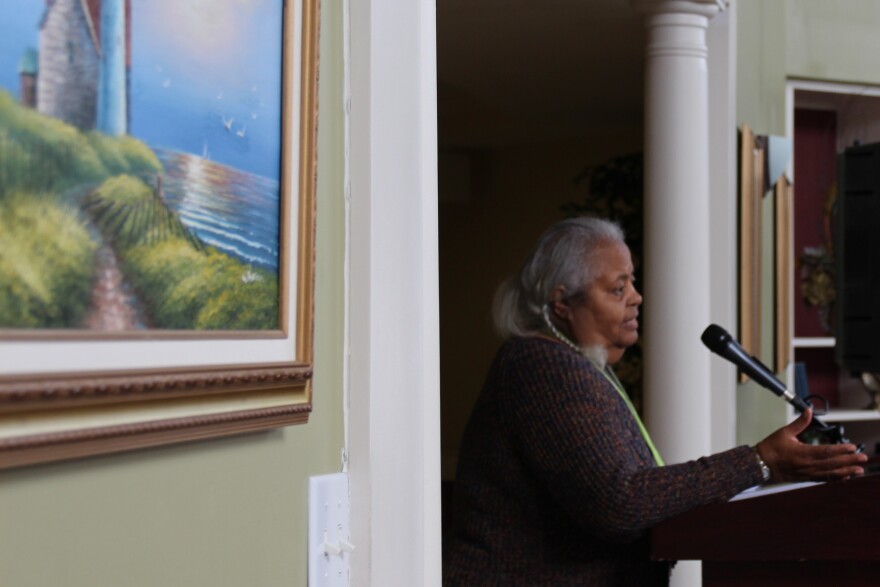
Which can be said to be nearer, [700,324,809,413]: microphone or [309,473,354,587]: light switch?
[309,473,354,587]: light switch

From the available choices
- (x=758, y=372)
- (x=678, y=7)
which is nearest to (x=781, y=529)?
(x=758, y=372)

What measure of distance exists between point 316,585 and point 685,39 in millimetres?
3283

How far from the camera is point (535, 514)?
7.14 ft

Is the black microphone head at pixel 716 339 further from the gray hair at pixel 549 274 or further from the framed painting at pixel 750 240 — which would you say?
the framed painting at pixel 750 240

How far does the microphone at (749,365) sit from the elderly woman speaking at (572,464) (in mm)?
76

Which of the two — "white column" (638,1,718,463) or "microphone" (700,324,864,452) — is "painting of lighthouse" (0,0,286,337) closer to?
"microphone" (700,324,864,452)

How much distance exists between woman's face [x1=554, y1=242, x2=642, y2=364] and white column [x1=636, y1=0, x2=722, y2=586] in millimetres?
1687

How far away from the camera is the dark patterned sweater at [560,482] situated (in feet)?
6.72

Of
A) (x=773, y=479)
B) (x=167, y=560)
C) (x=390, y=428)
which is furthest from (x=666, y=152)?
(x=167, y=560)

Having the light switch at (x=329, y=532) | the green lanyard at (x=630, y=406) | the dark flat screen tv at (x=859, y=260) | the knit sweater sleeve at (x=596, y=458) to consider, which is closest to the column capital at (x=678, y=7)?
the dark flat screen tv at (x=859, y=260)

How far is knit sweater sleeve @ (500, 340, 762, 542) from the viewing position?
2.04 metres

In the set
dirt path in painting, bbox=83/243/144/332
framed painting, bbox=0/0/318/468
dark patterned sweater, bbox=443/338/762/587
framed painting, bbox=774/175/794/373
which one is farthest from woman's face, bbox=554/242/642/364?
framed painting, bbox=774/175/794/373

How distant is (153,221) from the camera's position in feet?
2.88

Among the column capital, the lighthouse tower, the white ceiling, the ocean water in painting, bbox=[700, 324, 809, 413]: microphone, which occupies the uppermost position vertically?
the white ceiling
